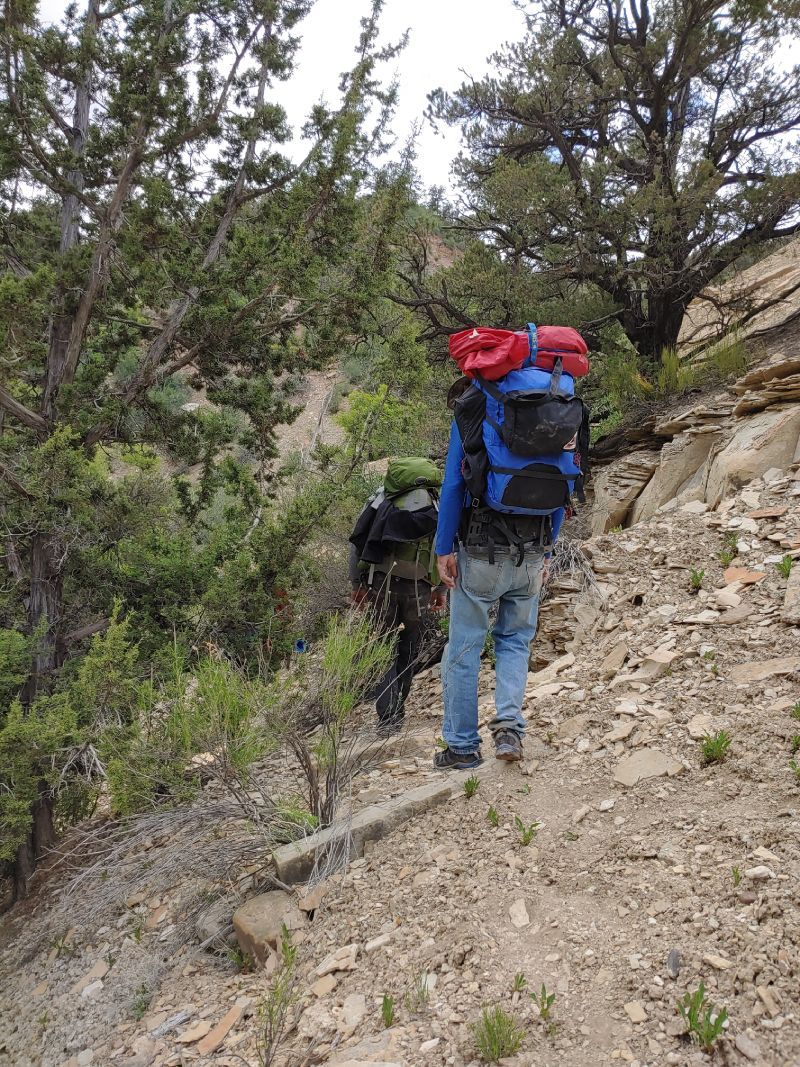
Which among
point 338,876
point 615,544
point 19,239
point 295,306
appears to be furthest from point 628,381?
point 338,876

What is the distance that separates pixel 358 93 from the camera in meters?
4.77

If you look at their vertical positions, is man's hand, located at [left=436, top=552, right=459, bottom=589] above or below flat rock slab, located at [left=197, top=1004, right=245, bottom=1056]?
above

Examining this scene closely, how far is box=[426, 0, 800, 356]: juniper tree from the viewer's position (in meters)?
7.91

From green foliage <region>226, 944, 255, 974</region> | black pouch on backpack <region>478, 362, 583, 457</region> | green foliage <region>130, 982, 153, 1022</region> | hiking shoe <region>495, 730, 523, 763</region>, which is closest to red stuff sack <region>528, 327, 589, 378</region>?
black pouch on backpack <region>478, 362, 583, 457</region>

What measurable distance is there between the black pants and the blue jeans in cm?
113

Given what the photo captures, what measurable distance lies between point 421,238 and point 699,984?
9176mm

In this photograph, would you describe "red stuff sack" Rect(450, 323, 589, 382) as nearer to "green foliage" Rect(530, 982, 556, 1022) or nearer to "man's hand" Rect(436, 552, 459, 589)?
"man's hand" Rect(436, 552, 459, 589)

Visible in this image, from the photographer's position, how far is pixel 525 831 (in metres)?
2.75

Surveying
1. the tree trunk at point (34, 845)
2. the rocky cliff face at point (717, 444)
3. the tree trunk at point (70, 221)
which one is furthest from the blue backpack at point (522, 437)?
the rocky cliff face at point (717, 444)

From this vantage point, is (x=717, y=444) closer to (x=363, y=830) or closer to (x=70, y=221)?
(x=363, y=830)

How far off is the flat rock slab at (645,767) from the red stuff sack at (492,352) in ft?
5.55

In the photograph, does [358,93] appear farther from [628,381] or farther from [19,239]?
[628,381]

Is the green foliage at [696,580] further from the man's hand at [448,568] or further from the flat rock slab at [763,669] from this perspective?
the man's hand at [448,568]

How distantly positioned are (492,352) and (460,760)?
5.89ft
